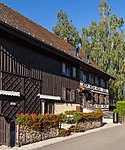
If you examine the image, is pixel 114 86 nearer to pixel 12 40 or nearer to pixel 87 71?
pixel 87 71

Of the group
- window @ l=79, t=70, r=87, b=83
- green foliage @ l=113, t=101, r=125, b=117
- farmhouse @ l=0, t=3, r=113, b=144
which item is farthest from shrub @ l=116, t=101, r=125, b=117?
window @ l=79, t=70, r=87, b=83

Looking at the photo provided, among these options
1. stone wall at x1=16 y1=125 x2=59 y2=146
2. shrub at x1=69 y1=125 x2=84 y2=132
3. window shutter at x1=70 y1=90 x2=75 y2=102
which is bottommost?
shrub at x1=69 y1=125 x2=84 y2=132

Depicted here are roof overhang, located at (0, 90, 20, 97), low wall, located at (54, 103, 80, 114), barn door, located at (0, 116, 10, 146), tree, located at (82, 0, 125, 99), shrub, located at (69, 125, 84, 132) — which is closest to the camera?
barn door, located at (0, 116, 10, 146)

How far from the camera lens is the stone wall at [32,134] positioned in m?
13.4

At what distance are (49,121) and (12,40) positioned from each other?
7282 mm

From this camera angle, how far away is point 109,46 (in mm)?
49281

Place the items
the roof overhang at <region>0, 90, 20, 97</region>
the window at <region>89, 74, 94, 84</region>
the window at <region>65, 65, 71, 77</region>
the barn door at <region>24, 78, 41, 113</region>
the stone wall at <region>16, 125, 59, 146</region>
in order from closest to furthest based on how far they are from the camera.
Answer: the stone wall at <region>16, 125, 59, 146</region> < the roof overhang at <region>0, 90, 20, 97</region> < the barn door at <region>24, 78, 41, 113</region> < the window at <region>65, 65, 71, 77</region> < the window at <region>89, 74, 94, 84</region>

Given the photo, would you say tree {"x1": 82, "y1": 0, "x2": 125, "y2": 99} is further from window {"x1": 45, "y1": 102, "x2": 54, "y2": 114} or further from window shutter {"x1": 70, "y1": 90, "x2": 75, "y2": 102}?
window {"x1": 45, "y1": 102, "x2": 54, "y2": 114}

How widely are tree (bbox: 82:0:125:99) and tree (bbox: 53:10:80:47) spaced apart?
5.48 metres

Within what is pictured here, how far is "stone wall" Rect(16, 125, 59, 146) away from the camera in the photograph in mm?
13435

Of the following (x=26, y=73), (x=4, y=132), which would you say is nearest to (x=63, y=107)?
(x=26, y=73)

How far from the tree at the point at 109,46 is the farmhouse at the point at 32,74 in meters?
15.9

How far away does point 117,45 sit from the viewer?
48.5 meters

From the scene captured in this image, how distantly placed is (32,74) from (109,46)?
97.2 ft
